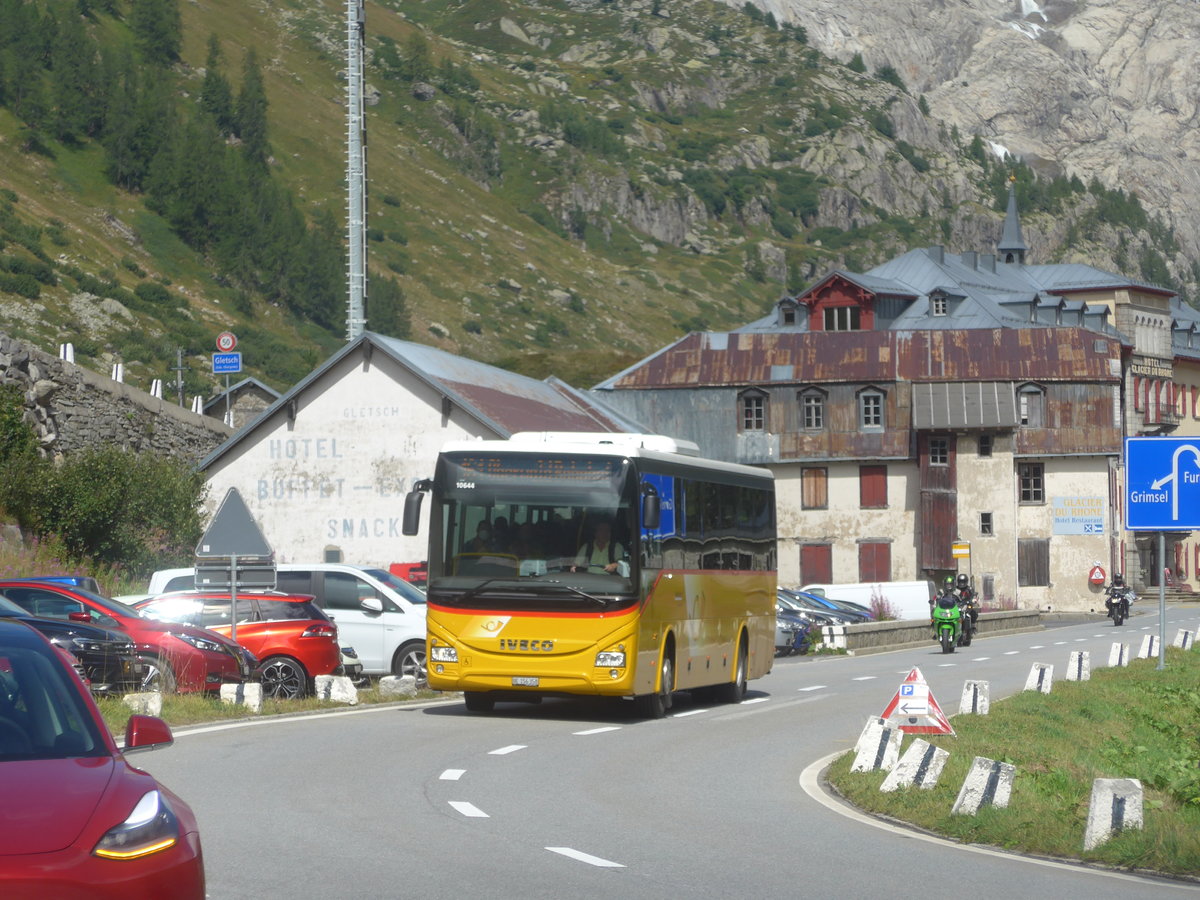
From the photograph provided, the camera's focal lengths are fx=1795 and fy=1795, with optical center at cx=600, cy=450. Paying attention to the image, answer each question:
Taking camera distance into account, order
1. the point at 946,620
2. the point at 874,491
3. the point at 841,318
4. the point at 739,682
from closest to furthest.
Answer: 1. the point at 739,682
2. the point at 946,620
3. the point at 874,491
4. the point at 841,318

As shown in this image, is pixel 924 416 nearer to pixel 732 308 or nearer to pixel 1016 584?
pixel 1016 584

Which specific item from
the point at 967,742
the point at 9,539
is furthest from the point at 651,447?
the point at 9,539

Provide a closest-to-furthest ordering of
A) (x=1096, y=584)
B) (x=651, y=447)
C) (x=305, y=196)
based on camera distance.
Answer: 1. (x=651, y=447)
2. (x=1096, y=584)
3. (x=305, y=196)

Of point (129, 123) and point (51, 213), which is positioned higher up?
point (129, 123)

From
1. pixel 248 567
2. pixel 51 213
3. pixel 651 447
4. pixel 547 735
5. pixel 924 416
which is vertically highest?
pixel 51 213

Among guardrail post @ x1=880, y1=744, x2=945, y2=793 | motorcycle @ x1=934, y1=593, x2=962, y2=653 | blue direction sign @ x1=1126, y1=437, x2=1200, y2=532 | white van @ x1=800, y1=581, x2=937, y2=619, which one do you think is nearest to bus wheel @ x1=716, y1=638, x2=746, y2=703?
blue direction sign @ x1=1126, y1=437, x2=1200, y2=532

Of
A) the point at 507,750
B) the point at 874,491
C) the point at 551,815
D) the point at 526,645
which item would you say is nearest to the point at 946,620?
the point at 526,645

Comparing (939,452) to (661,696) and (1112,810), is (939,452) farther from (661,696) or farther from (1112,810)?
(1112,810)

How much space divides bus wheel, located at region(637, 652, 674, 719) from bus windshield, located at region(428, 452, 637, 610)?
5.82ft

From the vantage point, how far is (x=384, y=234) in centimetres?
15650

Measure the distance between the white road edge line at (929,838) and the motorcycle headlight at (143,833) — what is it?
5.78 metres

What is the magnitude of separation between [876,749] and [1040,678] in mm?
11332

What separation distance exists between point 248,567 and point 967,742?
32.3 feet

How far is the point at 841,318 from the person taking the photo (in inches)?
3809
